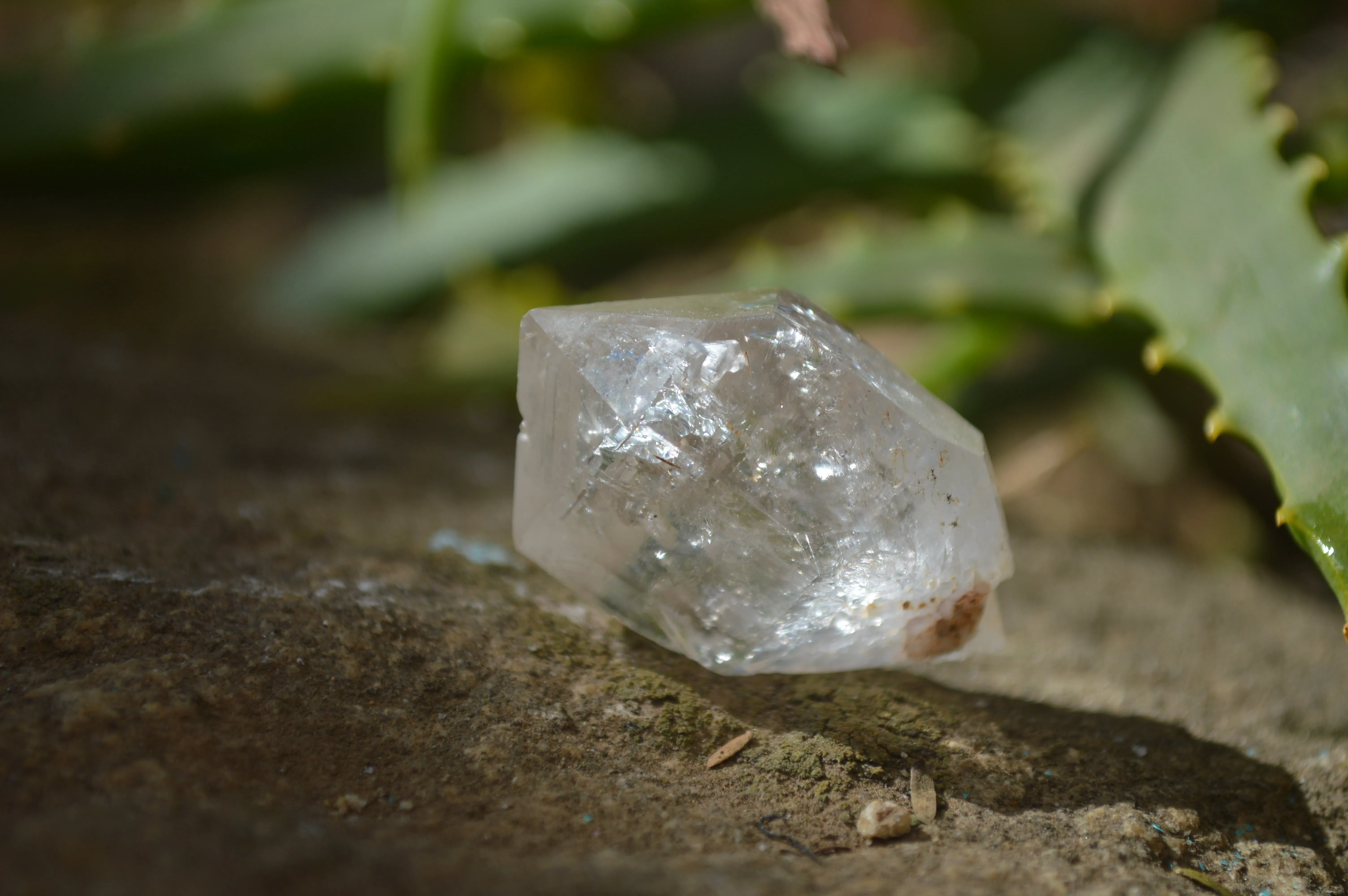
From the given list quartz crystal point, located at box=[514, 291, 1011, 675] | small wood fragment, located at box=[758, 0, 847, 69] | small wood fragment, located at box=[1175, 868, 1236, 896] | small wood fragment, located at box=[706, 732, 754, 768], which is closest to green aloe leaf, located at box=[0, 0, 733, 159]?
small wood fragment, located at box=[758, 0, 847, 69]

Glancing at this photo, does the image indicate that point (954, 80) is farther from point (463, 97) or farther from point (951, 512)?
point (463, 97)

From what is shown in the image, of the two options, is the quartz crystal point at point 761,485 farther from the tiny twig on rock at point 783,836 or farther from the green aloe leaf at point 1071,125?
the green aloe leaf at point 1071,125

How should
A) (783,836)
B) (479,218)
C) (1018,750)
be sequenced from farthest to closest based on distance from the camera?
1. (479,218)
2. (1018,750)
3. (783,836)

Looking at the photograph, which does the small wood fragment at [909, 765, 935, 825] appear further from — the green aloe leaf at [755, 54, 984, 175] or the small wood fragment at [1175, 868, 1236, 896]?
the green aloe leaf at [755, 54, 984, 175]

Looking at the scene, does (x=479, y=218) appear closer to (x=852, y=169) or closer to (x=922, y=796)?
(x=852, y=169)

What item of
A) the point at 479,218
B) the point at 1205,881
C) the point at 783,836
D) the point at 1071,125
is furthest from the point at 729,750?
the point at 479,218

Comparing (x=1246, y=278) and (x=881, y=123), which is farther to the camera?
(x=881, y=123)

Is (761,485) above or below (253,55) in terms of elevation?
below
